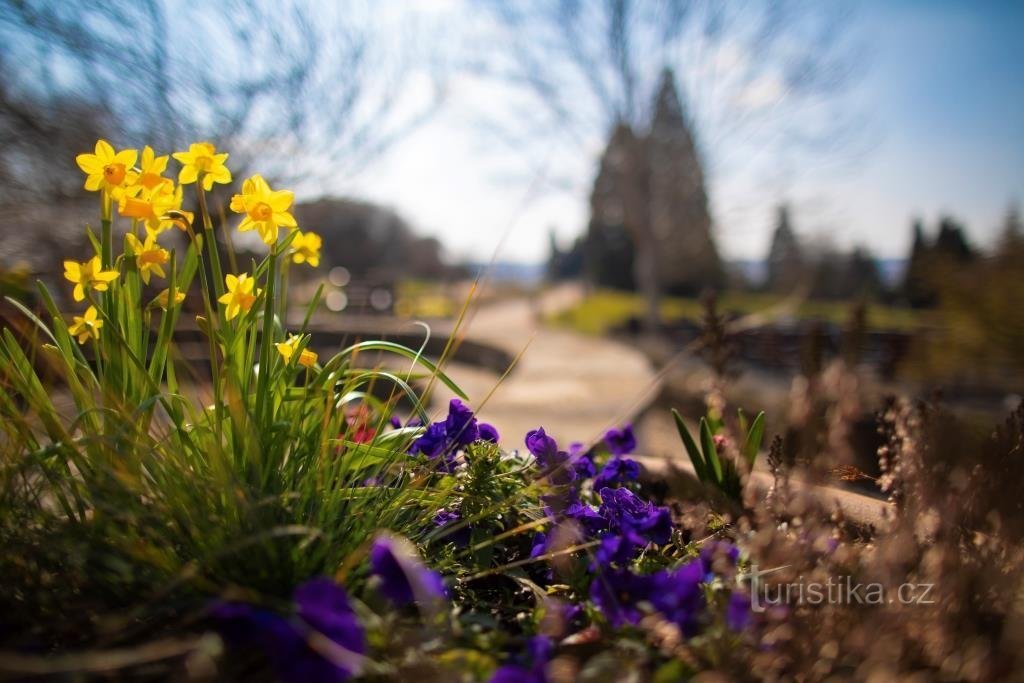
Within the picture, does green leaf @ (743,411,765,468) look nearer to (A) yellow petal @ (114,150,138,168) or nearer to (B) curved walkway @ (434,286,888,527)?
(B) curved walkway @ (434,286,888,527)

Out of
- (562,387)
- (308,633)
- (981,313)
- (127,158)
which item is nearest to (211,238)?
(127,158)

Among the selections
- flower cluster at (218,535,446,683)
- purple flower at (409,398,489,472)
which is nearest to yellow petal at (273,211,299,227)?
Answer: purple flower at (409,398,489,472)

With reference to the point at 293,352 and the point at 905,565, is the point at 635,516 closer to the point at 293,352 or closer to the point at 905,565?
the point at 905,565

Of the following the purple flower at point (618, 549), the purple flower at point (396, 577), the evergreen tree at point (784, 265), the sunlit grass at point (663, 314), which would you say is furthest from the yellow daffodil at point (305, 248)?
the evergreen tree at point (784, 265)

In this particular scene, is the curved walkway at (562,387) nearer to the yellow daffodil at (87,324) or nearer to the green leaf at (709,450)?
the green leaf at (709,450)

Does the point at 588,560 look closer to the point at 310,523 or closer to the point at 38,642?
the point at 310,523
